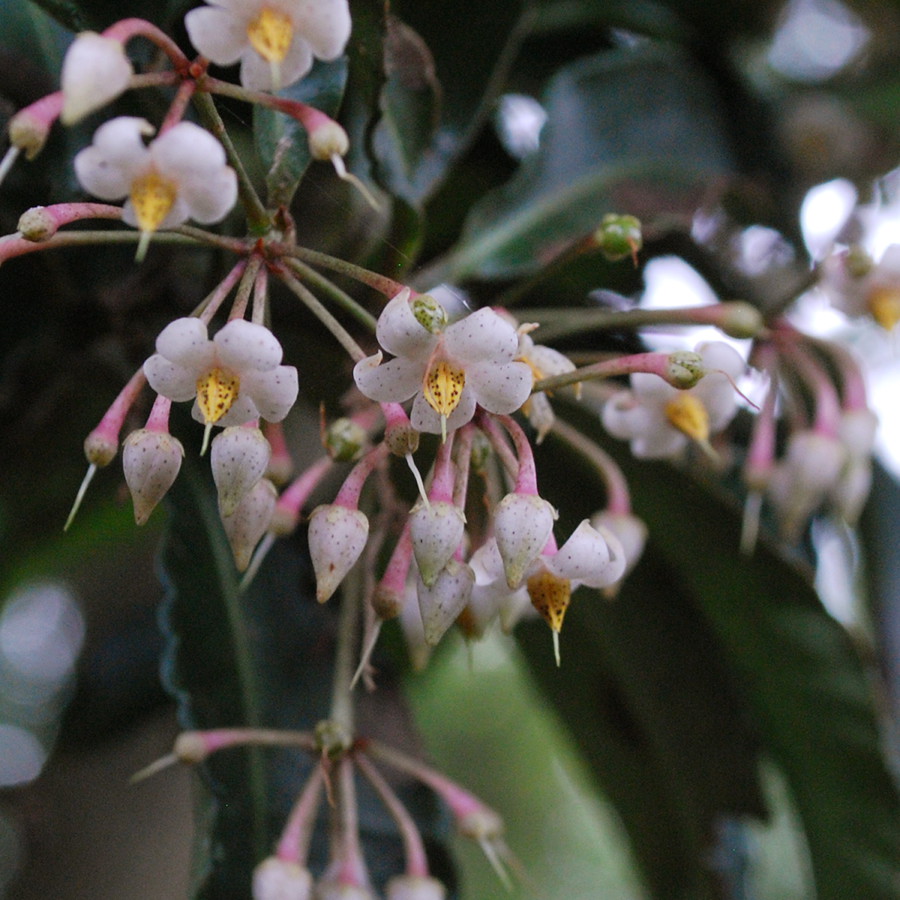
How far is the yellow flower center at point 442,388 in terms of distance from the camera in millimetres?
468

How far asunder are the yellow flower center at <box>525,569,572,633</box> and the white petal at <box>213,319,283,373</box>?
0.59 ft

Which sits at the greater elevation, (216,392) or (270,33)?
(270,33)

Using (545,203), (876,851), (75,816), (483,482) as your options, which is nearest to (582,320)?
(483,482)

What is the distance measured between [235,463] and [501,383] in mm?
131

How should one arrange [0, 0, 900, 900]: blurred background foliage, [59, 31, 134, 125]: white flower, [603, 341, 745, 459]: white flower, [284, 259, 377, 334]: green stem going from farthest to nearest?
[0, 0, 900, 900]: blurred background foliage < [603, 341, 745, 459]: white flower < [284, 259, 377, 334]: green stem < [59, 31, 134, 125]: white flower

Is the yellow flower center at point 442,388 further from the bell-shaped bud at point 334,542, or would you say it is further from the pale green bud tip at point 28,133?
the pale green bud tip at point 28,133

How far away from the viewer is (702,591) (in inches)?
42.4

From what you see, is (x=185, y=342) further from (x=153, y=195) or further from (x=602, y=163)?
(x=602, y=163)

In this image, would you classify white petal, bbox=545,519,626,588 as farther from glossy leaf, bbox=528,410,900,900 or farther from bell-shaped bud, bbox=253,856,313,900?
glossy leaf, bbox=528,410,900,900

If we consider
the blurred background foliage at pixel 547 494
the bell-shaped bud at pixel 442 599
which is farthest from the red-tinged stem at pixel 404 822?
the bell-shaped bud at pixel 442 599

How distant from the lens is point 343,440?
53 centimetres

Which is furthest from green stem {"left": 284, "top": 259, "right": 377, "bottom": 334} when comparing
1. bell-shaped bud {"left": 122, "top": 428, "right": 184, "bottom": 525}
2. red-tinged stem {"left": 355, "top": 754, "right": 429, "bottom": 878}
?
red-tinged stem {"left": 355, "top": 754, "right": 429, "bottom": 878}

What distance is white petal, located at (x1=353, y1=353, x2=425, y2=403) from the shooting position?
1.55 feet

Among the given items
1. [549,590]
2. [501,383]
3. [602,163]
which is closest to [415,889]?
[549,590]
